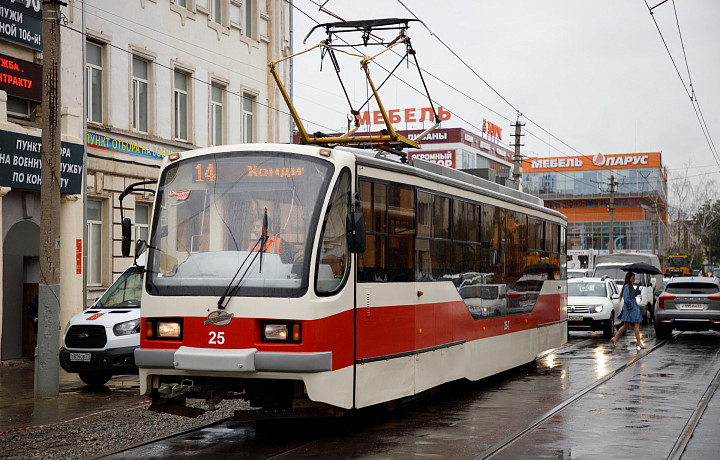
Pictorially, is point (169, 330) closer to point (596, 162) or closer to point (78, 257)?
point (78, 257)

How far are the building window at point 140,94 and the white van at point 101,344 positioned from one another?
30.7 feet

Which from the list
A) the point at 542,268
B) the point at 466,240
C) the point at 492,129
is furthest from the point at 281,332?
the point at 492,129

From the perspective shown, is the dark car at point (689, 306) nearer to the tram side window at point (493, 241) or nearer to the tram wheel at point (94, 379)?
the tram side window at point (493, 241)

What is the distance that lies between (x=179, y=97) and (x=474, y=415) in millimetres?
16429

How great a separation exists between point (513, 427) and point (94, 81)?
15058mm

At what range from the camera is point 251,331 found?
9.09 meters

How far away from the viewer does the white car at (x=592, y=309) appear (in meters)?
26.6

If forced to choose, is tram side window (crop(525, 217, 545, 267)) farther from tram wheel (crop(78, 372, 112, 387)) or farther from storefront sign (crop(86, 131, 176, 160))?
storefront sign (crop(86, 131, 176, 160))

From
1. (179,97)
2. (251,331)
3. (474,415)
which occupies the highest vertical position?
(179,97)

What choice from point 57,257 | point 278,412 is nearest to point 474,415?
point 278,412

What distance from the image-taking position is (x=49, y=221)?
45.2 ft

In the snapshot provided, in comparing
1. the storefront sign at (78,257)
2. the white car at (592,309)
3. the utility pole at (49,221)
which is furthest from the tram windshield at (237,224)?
the white car at (592,309)

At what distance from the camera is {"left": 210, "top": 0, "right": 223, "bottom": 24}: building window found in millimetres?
26997

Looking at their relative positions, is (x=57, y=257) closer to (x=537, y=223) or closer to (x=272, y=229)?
(x=272, y=229)
